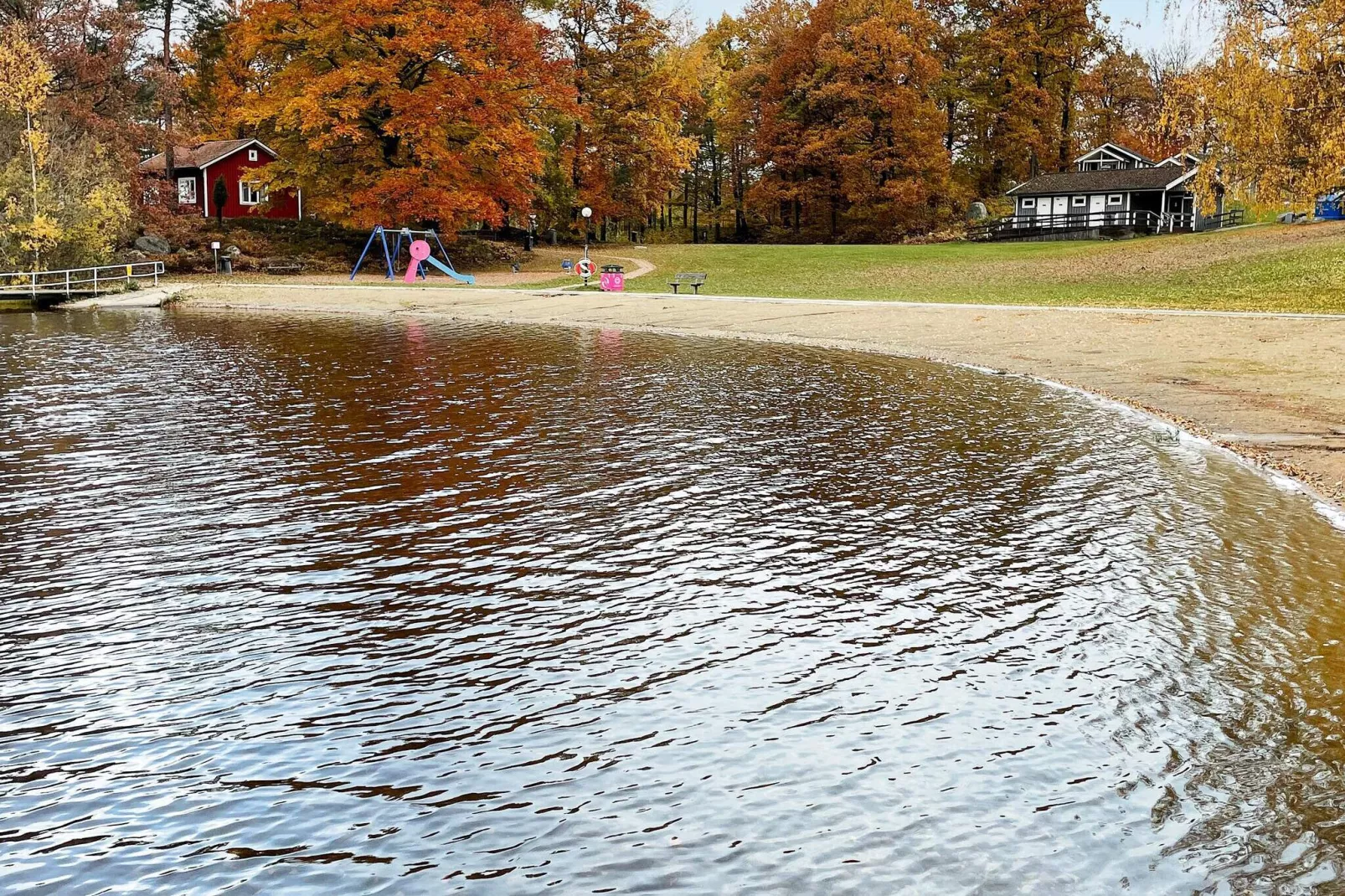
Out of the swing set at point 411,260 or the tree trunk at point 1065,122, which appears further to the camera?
the tree trunk at point 1065,122

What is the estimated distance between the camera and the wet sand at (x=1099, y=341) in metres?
15.1

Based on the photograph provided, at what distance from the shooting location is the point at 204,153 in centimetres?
6619

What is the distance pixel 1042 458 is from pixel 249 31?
49343 millimetres

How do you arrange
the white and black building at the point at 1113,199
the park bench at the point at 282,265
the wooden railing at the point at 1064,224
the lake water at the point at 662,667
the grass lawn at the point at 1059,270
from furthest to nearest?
the white and black building at the point at 1113,199 → the wooden railing at the point at 1064,224 → the park bench at the point at 282,265 → the grass lawn at the point at 1059,270 → the lake water at the point at 662,667

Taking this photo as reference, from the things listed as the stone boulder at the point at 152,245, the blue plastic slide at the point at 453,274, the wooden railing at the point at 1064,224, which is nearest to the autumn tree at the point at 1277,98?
the blue plastic slide at the point at 453,274

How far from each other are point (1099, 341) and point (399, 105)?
35686mm

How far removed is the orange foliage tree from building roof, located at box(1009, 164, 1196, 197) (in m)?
35.9

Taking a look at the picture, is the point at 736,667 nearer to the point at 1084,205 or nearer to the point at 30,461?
the point at 30,461

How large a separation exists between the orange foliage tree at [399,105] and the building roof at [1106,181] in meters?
35.9

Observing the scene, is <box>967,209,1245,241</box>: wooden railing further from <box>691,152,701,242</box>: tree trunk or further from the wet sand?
the wet sand

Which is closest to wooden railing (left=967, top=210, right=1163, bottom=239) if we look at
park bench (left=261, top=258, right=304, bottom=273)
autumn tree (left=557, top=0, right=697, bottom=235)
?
autumn tree (left=557, top=0, right=697, bottom=235)

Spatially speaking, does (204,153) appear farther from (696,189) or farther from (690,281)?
(690,281)

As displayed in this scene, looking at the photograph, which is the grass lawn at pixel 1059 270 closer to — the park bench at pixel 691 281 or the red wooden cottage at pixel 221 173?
the park bench at pixel 691 281

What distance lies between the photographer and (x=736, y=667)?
23.8 ft
